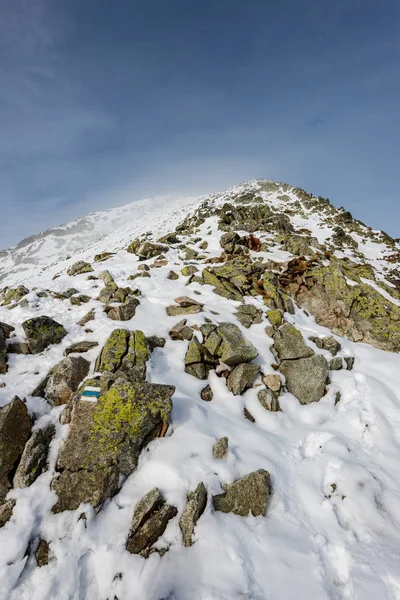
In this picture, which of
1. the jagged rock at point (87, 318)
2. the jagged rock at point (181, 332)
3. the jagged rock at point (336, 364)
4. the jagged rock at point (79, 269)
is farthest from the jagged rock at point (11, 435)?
the jagged rock at point (79, 269)

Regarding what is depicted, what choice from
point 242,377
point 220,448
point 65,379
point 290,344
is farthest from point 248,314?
point 65,379

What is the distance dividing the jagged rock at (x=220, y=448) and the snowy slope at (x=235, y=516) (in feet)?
0.43

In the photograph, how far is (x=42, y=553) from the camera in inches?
183

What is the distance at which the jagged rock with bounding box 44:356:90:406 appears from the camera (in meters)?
6.93

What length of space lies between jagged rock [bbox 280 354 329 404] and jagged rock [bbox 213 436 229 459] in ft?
11.7

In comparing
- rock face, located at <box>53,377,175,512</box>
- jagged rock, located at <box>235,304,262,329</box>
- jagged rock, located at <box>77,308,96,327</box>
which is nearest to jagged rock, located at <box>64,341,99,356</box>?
jagged rock, located at <box>77,308,96,327</box>

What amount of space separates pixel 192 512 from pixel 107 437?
7.60 feet

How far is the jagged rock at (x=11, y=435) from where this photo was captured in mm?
5387

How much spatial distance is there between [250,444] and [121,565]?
141 inches

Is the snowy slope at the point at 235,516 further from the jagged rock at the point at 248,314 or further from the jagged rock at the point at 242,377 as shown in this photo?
the jagged rock at the point at 248,314

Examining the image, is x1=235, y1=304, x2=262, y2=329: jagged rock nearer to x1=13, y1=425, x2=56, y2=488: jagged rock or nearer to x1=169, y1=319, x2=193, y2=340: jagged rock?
x1=169, y1=319, x2=193, y2=340: jagged rock

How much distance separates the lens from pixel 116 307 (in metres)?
11.1

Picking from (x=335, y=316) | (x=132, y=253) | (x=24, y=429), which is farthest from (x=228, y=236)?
(x=24, y=429)

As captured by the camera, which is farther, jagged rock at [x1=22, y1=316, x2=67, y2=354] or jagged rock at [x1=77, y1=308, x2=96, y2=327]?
jagged rock at [x1=77, y1=308, x2=96, y2=327]
